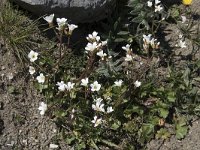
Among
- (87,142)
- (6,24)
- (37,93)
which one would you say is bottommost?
(87,142)

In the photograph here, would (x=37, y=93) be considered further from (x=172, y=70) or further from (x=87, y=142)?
(x=172, y=70)

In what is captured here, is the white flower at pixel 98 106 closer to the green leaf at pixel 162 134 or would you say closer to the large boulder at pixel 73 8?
the green leaf at pixel 162 134

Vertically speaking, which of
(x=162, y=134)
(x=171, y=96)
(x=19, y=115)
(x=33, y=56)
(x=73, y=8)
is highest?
(x=73, y=8)

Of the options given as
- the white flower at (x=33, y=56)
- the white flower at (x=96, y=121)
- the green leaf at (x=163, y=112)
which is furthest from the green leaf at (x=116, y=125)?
the white flower at (x=33, y=56)

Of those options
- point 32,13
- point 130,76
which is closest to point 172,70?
point 130,76

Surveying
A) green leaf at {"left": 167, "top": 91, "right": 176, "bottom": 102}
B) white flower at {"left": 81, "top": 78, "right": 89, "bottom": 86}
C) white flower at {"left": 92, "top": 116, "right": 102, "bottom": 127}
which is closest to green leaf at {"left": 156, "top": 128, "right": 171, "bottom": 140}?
green leaf at {"left": 167, "top": 91, "right": 176, "bottom": 102}

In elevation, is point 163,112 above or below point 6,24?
below

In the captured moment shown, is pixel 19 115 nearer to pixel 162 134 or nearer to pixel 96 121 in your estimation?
pixel 96 121

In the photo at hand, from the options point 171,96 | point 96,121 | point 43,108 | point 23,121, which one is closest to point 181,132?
point 171,96
